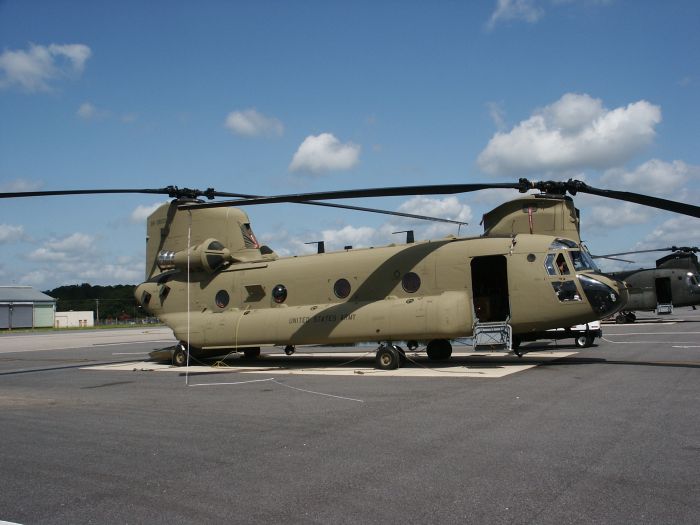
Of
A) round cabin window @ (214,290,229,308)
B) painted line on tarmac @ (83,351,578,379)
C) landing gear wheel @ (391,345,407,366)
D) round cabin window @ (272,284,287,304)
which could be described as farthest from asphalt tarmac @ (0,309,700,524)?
round cabin window @ (214,290,229,308)

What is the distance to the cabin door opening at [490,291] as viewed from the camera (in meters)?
17.8

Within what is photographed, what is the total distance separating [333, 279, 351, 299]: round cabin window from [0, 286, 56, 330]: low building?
8433 cm

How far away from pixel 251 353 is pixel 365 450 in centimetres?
1511

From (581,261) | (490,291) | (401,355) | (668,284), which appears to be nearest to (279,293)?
(401,355)

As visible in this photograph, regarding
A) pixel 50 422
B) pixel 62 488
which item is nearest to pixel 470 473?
pixel 62 488

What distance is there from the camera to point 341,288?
18312 millimetres

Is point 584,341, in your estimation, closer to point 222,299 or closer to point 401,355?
point 401,355

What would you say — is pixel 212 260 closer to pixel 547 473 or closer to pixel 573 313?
pixel 573 313

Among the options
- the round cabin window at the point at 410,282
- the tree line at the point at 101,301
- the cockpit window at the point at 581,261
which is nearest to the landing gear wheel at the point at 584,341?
the cockpit window at the point at 581,261

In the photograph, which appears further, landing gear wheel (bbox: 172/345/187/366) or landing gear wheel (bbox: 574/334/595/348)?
landing gear wheel (bbox: 574/334/595/348)

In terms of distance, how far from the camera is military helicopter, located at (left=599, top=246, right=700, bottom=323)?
123 feet

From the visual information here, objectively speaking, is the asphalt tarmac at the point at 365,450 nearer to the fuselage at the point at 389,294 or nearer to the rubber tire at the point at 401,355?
the fuselage at the point at 389,294

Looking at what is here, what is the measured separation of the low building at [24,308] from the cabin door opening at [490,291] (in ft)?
286

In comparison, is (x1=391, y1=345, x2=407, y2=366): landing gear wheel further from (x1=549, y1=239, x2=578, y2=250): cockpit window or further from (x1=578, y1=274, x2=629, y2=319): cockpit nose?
(x1=578, y1=274, x2=629, y2=319): cockpit nose
